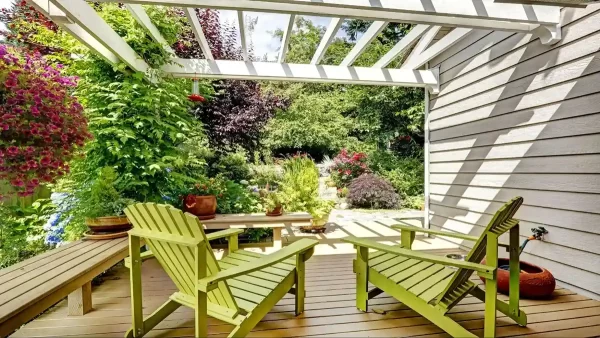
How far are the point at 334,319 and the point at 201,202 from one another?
7.40 ft

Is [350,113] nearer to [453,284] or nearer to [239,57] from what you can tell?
[239,57]

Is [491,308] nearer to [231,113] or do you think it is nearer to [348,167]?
[231,113]

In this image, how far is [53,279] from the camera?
1796 mm

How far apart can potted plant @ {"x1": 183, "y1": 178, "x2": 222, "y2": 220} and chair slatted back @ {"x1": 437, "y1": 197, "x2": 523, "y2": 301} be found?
2782mm

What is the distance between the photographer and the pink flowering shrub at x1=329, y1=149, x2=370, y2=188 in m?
8.51

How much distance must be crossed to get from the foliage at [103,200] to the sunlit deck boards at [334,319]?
2.22 feet

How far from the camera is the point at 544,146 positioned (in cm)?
272

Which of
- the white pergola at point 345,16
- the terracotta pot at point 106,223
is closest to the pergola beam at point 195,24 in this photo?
the white pergola at point 345,16

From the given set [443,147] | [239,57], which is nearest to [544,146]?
[443,147]

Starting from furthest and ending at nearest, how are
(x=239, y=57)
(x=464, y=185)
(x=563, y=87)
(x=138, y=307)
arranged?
(x=239, y=57), (x=464, y=185), (x=563, y=87), (x=138, y=307)

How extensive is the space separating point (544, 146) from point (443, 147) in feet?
4.96

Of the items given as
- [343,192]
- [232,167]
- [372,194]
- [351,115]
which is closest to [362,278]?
[232,167]

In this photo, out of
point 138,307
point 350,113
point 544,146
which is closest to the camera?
point 138,307

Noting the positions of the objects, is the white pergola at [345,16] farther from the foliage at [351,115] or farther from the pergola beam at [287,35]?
the foliage at [351,115]
